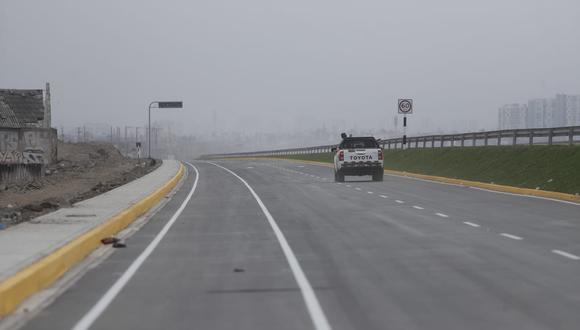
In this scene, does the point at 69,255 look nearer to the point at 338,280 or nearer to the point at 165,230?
the point at 338,280

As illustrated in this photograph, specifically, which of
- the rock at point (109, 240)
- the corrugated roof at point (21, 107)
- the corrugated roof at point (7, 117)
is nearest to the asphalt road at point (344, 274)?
the rock at point (109, 240)

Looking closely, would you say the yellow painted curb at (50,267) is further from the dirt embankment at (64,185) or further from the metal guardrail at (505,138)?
the metal guardrail at (505,138)

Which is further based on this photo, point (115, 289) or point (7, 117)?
point (7, 117)

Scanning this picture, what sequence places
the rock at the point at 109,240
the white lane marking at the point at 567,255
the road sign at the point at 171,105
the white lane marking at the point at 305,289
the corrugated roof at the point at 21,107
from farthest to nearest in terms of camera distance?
1. the corrugated roof at the point at 21,107
2. the road sign at the point at 171,105
3. the rock at the point at 109,240
4. the white lane marking at the point at 567,255
5. the white lane marking at the point at 305,289

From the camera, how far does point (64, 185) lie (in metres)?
47.5

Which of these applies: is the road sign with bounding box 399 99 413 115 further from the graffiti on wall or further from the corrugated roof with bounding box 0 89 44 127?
the corrugated roof with bounding box 0 89 44 127

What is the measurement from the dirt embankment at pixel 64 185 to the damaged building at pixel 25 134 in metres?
1.61

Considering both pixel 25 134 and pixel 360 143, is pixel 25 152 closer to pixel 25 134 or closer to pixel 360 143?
pixel 25 134

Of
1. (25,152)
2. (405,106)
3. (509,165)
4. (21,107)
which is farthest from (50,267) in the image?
(21,107)

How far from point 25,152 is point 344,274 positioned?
65.1 metres

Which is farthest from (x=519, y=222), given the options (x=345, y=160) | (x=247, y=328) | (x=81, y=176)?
(x=81, y=176)

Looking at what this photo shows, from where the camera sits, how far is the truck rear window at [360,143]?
37188 mm

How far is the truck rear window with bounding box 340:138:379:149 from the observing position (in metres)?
37.2

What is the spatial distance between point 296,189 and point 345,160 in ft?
17.5
